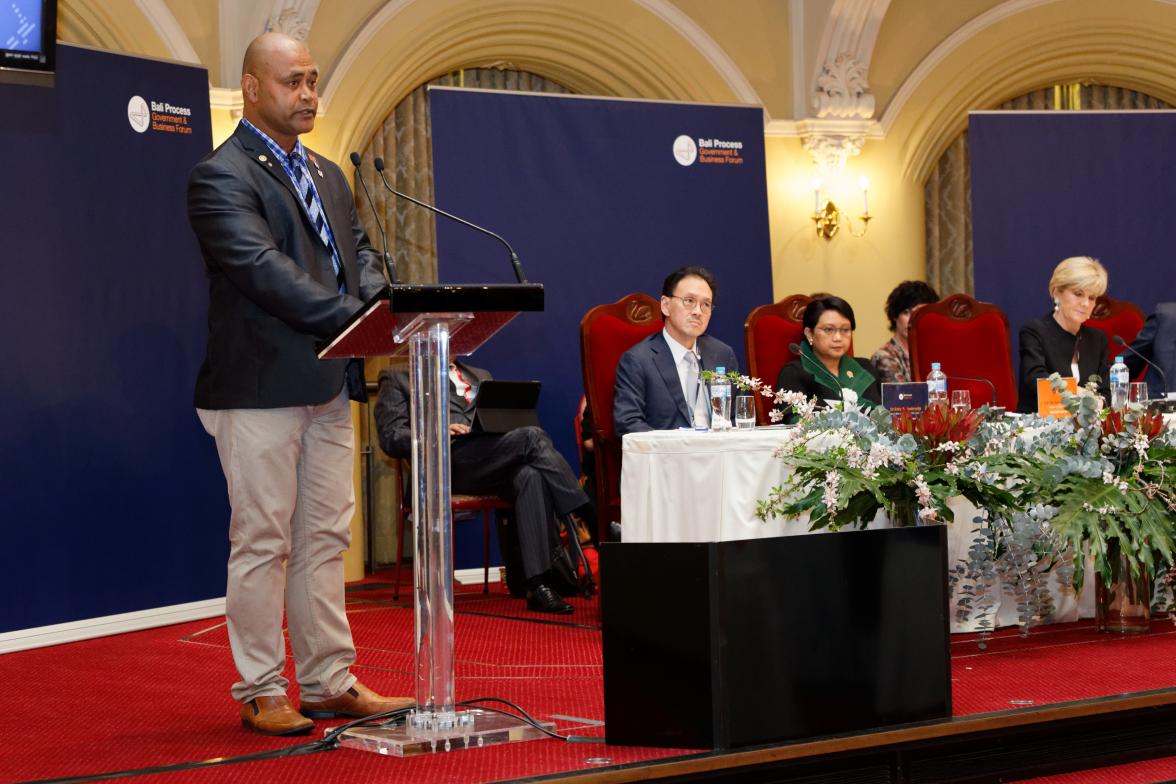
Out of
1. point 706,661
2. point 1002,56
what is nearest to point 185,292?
point 706,661

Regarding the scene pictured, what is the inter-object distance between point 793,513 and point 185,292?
105 inches

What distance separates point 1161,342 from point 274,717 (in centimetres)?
380

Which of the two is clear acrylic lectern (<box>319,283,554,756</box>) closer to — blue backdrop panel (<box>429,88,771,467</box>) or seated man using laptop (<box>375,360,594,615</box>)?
seated man using laptop (<box>375,360,594,615</box>)

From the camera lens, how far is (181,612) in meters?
5.41

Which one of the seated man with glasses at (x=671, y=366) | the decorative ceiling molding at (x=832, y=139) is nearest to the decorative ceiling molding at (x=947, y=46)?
the decorative ceiling molding at (x=832, y=139)

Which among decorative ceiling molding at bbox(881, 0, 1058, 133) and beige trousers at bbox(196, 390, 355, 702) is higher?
decorative ceiling molding at bbox(881, 0, 1058, 133)

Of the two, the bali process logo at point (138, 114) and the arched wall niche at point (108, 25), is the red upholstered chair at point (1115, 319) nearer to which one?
the bali process logo at point (138, 114)

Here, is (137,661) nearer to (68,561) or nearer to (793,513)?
(68,561)

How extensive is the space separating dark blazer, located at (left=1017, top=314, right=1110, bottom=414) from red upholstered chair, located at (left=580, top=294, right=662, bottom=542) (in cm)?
145

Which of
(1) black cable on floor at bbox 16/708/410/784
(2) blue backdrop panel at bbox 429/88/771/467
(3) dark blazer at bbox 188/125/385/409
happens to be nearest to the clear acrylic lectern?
(1) black cable on floor at bbox 16/708/410/784

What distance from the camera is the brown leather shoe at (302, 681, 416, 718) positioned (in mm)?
3236

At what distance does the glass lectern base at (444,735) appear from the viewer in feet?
9.13

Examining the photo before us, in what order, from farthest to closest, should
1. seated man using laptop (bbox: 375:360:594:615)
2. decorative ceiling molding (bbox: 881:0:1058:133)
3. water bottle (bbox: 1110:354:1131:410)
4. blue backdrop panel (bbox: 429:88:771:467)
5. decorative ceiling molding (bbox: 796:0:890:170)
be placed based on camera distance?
1. decorative ceiling molding (bbox: 881:0:1058:133)
2. decorative ceiling molding (bbox: 796:0:890:170)
3. blue backdrop panel (bbox: 429:88:771:467)
4. seated man using laptop (bbox: 375:360:594:615)
5. water bottle (bbox: 1110:354:1131:410)

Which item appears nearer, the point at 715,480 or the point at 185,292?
the point at 715,480
